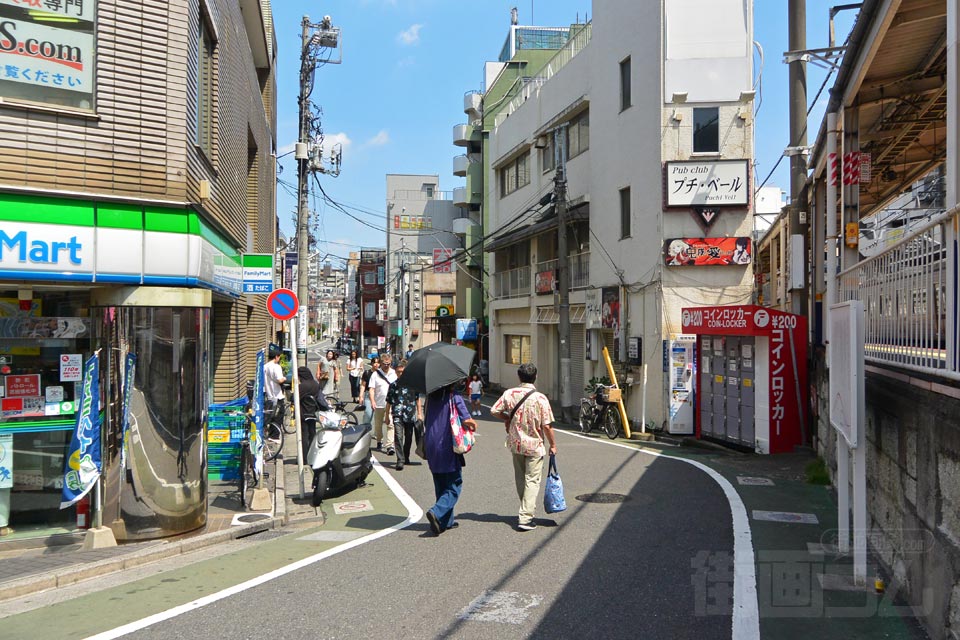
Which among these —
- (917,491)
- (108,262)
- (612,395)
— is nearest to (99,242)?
(108,262)

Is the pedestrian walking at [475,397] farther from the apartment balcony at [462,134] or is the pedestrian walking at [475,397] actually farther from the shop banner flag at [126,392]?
the apartment balcony at [462,134]

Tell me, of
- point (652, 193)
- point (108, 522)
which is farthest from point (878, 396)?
point (652, 193)

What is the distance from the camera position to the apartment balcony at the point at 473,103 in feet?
164

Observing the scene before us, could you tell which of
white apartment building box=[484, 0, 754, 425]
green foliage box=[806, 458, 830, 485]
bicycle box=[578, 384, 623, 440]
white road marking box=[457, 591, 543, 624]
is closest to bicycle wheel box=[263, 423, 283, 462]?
white road marking box=[457, 591, 543, 624]

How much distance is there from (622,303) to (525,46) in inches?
1228

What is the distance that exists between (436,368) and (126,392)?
322 centimetres

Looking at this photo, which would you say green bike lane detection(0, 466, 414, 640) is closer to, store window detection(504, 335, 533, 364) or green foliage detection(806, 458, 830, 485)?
green foliage detection(806, 458, 830, 485)

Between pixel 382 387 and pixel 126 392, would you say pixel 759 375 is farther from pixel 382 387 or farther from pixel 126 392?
pixel 126 392

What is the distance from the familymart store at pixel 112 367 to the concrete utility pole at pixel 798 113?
11638 millimetres

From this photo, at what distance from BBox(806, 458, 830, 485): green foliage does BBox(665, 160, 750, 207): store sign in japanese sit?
9.97m

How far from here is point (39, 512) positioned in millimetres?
8484

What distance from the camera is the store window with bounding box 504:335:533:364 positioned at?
3425cm

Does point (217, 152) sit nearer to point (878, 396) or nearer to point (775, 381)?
point (878, 396)

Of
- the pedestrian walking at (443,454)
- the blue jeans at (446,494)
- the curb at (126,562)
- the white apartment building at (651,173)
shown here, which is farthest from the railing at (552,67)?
the curb at (126,562)
